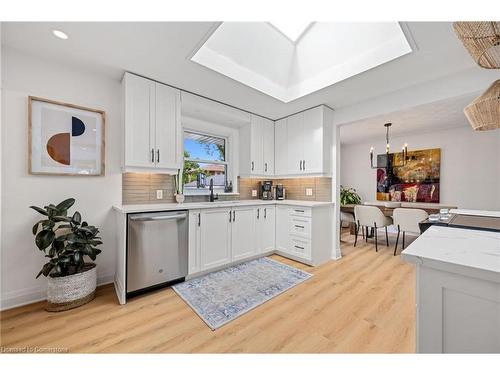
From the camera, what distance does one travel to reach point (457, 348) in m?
0.77

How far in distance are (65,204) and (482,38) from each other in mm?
3196

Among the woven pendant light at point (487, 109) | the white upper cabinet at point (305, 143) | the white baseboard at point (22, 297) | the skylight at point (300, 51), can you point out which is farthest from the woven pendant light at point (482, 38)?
the white baseboard at point (22, 297)

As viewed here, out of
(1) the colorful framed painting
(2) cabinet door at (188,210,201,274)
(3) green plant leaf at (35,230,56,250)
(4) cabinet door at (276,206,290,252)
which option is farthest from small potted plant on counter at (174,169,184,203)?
(1) the colorful framed painting

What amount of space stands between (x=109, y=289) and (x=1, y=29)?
2.61m

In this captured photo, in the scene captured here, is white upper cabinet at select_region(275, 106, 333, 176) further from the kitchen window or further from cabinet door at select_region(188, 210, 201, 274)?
cabinet door at select_region(188, 210, 201, 274)

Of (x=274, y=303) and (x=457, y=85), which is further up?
(x=457, y=85)

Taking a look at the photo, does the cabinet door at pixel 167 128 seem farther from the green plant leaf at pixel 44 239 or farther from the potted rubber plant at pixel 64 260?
the green plant leaf at pixel 44 239

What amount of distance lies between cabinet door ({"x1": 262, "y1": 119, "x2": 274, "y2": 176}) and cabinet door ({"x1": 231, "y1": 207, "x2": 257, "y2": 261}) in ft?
3.25

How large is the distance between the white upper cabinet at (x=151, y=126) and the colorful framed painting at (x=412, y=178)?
4278mm

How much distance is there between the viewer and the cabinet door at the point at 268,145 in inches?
146

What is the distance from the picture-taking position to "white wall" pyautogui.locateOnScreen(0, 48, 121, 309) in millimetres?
Result: 1921

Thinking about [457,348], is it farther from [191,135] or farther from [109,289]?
[191,135]
